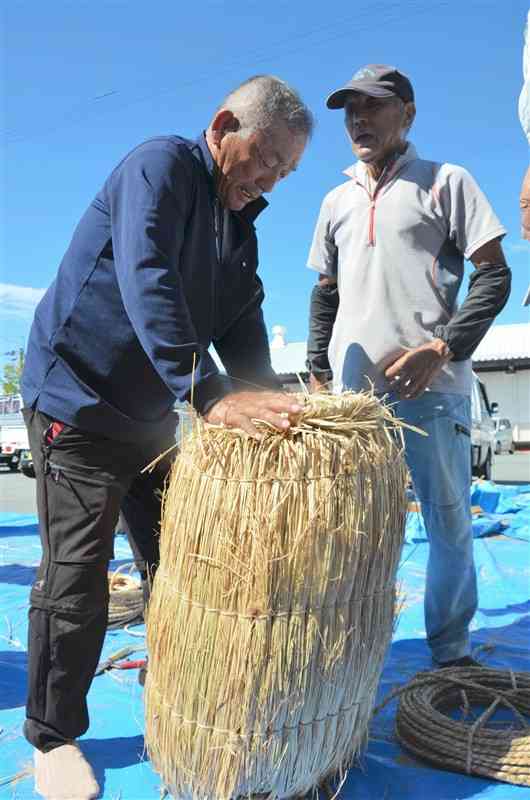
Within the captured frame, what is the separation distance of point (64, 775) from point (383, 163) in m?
2.23

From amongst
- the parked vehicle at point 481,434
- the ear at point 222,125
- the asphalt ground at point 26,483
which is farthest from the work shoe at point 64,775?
the parked vehicle at point 481,434

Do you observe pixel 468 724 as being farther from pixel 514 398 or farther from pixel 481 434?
pixel 514 398

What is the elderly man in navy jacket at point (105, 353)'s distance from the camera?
65.4 inches

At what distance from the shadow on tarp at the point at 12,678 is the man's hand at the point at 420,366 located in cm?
170

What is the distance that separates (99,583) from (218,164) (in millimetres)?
1178

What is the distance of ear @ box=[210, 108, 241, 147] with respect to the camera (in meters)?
1.81

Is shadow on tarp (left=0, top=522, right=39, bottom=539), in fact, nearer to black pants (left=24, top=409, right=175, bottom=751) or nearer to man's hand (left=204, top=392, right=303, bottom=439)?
black pants (left=24, top=409, right=175, bottom=751)

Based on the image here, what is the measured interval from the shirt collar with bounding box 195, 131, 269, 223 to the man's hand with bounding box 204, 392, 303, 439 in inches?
28.3

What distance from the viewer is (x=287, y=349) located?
93.9ft

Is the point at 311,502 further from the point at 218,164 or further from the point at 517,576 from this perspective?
the point at 517,576

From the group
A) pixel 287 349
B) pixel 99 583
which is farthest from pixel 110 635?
pixel 287 349

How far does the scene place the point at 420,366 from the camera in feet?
7.77

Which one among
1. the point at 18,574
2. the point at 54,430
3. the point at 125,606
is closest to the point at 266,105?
the point at 54,430

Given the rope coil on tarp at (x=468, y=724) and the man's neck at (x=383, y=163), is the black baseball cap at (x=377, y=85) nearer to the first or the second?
the man's neck at (x=383, y=163)
